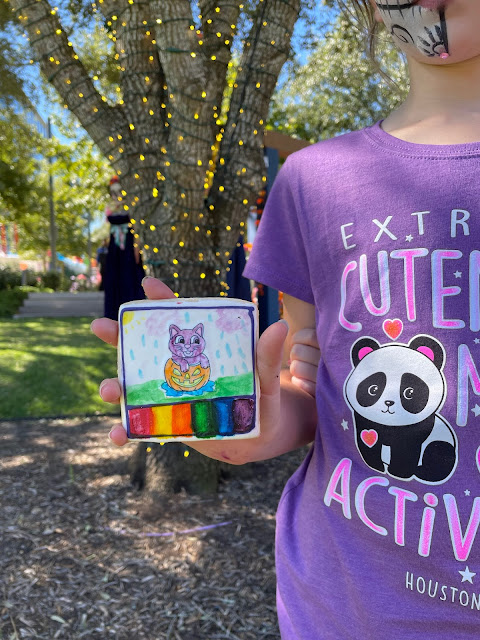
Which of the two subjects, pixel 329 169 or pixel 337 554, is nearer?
pixel 337 554

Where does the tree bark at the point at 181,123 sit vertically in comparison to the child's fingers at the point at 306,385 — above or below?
above

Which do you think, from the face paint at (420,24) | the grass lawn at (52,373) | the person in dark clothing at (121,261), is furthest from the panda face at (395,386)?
the grass lawn at (52,373)

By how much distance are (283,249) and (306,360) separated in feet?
0.69

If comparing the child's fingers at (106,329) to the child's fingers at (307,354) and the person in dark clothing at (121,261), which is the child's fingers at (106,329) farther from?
the person in dark clothing at (121,261)

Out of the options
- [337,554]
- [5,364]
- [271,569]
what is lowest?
[271,569]

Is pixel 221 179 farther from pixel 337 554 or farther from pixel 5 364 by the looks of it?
pixel 5 364

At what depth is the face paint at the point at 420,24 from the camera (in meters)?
0.89

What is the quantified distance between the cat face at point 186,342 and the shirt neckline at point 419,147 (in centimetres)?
43

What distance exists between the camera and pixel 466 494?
78 centimetres

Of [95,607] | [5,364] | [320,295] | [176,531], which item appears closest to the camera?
[320,295]

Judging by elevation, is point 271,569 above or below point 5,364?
below

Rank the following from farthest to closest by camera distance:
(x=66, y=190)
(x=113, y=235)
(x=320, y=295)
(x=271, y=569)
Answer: (x=66, y=190) < (x=113, y=235) < (x=271, y=569) < (x=320, y=295)

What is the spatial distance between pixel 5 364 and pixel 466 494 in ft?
21.8

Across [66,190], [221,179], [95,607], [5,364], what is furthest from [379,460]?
[66,190]
